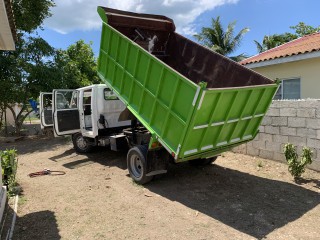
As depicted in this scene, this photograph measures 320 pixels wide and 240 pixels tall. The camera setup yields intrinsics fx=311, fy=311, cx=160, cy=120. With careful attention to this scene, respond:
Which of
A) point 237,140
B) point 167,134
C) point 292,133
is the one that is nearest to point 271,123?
point 292,133

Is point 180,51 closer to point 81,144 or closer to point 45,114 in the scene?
point 81,144

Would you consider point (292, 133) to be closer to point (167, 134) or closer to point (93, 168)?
point (167, 134)

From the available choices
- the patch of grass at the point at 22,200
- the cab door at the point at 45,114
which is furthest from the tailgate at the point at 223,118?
the cab door at the point at 45,114

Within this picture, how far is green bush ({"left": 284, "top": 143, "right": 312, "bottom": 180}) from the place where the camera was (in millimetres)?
6641

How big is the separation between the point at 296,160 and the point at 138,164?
11.4 ft

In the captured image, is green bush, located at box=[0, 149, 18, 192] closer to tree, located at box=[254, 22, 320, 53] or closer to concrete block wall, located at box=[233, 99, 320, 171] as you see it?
concrete block wall, located at box=[233, 99, 320, 171]

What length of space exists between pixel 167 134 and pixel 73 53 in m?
18.9

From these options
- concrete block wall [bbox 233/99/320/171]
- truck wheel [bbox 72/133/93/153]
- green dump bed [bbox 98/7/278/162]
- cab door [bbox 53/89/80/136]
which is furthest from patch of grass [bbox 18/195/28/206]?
concrete block wall [bbox 233/99/320/171]

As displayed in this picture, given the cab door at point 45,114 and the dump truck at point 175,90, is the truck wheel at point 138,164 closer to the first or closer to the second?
Answer: the dump truck at point 175,90

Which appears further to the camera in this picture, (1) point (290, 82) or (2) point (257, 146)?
(1) point (290, 82)

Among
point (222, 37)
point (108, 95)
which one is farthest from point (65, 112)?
point (222, 37)

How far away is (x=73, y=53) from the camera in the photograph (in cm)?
2286

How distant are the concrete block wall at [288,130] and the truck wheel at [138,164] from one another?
341 centimetres

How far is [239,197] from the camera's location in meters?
5.93
